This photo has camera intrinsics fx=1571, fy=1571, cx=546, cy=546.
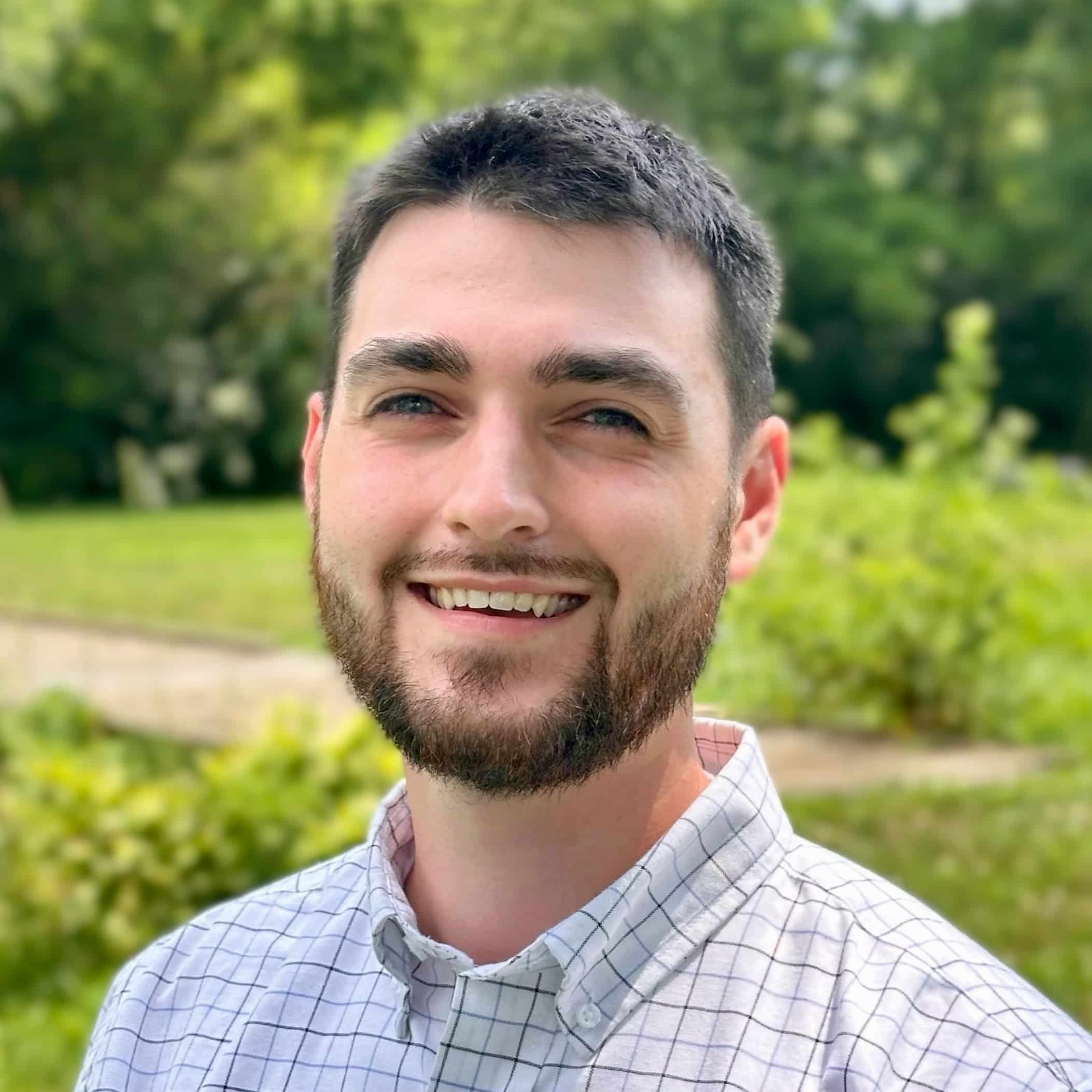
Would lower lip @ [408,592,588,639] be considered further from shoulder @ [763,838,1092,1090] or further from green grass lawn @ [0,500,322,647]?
green grass lawn @ [0,500,322,647]

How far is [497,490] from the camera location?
1280 millimetres

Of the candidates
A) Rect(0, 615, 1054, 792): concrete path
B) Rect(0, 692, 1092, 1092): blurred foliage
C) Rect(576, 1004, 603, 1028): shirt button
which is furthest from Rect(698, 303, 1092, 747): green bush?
Rect(576, 1004, 603, 1028): shirt button

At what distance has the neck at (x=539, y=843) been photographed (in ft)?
4.47

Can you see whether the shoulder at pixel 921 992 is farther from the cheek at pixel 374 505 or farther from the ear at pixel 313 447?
the ear at pixel 313 447

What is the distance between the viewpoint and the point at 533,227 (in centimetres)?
134

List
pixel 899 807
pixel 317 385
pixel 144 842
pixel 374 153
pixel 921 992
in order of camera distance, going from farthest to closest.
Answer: pixel 374 153 → pixel 317 385 → pixel 899 807 → pixel 144 842 → pixel 921 992

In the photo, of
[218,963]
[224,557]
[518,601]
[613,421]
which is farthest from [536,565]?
[224,557]

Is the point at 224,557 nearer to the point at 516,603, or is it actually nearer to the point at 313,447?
the point at 313,447

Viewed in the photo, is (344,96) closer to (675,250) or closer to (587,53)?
(587,53)

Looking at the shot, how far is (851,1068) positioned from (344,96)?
1260 centimetres

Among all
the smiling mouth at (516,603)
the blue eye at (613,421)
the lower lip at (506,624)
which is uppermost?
the blue eye at (613,421)

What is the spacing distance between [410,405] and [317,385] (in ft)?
23.6

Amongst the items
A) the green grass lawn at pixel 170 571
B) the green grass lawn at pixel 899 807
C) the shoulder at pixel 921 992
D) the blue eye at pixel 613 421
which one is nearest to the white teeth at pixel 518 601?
the blue eye at pixel 613 421

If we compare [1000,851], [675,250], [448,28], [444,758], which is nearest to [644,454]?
[675,250]
